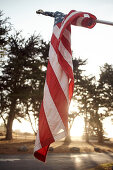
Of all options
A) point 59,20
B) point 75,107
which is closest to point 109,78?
point 75,107

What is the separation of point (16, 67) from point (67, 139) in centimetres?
1589

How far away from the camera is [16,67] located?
784 inches

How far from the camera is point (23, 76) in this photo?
21.7 meters

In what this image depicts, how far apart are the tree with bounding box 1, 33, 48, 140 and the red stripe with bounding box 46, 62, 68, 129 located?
17.4 meters

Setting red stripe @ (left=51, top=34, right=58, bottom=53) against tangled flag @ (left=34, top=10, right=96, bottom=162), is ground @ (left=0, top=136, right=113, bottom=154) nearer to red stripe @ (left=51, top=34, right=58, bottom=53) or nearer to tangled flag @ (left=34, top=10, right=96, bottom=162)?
tangled flag @ (left=34, top=10, right=96, bottom=162)

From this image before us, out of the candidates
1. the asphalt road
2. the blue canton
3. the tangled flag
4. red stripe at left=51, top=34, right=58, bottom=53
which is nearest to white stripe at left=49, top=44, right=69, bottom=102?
the tangled flag

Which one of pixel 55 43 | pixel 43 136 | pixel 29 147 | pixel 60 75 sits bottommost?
pixel 29 147

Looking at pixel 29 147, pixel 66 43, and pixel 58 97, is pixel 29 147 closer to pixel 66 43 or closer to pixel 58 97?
pixel 58 97

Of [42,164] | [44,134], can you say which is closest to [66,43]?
[44,134]

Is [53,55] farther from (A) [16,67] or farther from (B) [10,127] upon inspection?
(B) [10,127]

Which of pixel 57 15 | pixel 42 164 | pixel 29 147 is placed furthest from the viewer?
pixel 29 147

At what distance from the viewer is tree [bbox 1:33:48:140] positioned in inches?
819

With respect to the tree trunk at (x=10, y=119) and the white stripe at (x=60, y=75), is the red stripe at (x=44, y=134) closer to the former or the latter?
the white stripe at (x=60, y=75)

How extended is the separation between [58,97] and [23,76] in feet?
62.9
